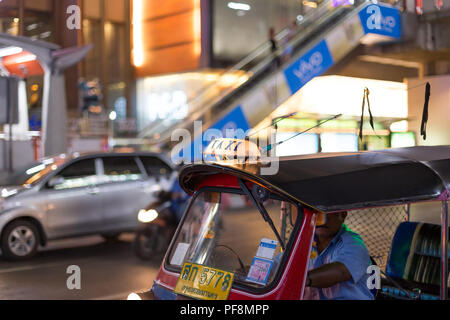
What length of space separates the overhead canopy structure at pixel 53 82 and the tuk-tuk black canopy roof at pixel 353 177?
10109 mm

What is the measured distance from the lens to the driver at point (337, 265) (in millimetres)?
3352

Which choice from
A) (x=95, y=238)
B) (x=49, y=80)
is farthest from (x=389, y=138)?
(x=49, y=80)

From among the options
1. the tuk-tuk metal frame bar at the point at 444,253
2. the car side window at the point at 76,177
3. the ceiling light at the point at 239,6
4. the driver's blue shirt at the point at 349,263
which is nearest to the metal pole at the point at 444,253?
the tuk-tuk metal frame bar at the point at 444,253

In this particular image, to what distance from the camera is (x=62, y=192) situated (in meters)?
10.3

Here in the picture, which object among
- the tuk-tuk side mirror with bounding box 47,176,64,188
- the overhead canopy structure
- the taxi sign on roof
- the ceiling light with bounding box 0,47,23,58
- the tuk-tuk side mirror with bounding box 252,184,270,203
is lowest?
the tuk-tuk side mirror with bounding box 47,176,64,188

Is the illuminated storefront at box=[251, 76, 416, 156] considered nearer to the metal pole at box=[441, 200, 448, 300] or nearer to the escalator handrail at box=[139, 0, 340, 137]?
the metal pole at box=[441, 200, 448, 300]

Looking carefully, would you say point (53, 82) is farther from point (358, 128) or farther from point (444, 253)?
point (444, 253)

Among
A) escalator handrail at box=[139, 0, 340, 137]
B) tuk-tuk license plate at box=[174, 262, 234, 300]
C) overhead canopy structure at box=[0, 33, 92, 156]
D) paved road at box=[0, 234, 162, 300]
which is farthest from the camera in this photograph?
escalator handrail at box=[139, 0, 340, 137]

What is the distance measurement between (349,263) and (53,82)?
11839 millimetres

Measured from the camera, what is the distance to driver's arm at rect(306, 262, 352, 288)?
3277 millimetres

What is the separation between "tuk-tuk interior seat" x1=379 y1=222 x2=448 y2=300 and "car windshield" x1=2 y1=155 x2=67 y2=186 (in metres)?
6.95

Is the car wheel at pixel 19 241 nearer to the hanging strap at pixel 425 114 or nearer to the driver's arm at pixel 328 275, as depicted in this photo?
the hanging strap at pixel 425 114

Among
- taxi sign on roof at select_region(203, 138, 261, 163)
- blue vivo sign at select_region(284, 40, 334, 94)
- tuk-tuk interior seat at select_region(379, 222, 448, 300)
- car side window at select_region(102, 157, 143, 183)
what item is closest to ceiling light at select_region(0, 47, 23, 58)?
car side window at select_region(102, 157, 143, 183)
